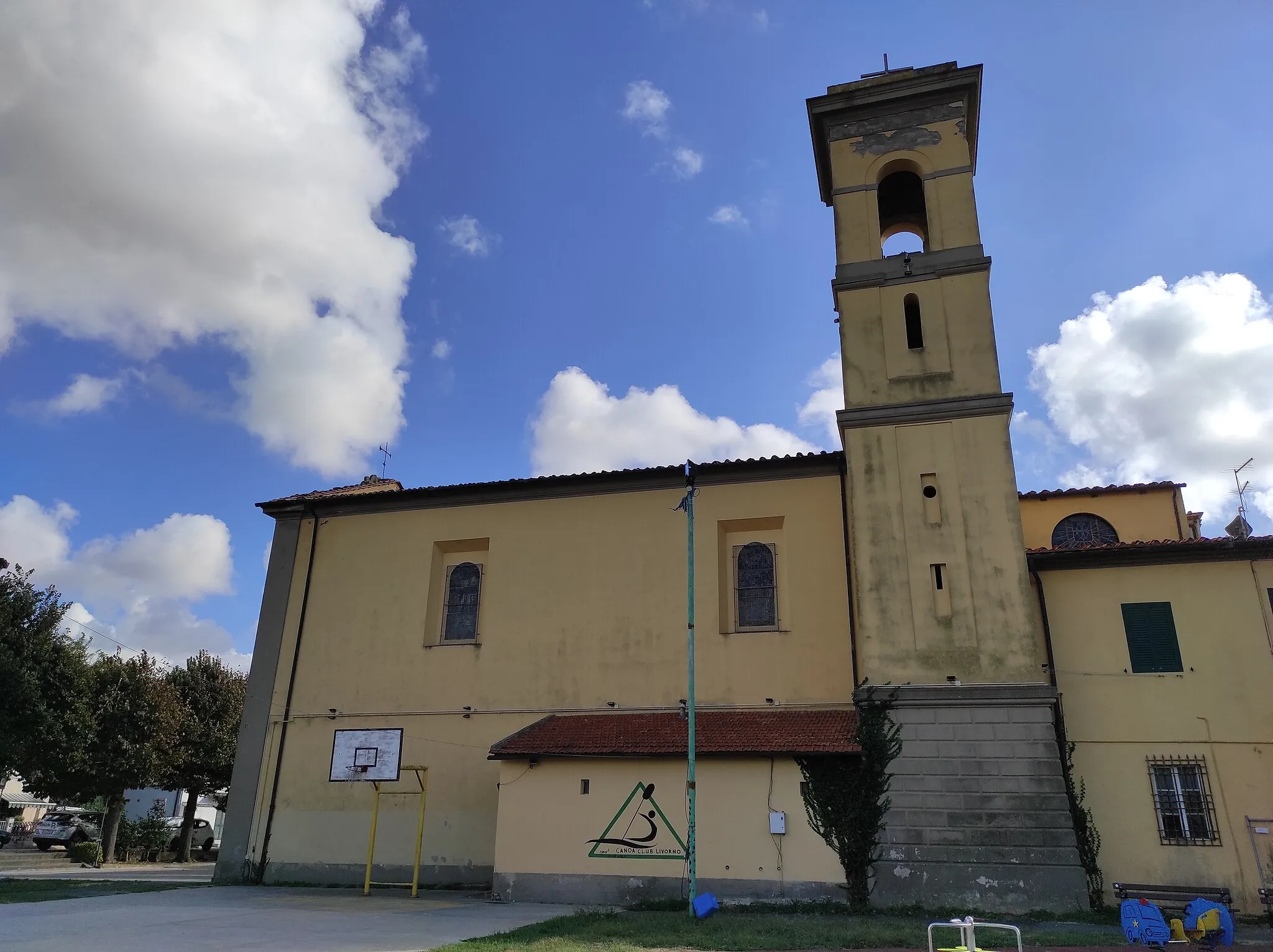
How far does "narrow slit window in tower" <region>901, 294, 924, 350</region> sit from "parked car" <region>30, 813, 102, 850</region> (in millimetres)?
36526

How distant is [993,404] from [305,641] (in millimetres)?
17406

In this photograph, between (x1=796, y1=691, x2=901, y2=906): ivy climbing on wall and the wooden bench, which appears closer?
the wooden bench

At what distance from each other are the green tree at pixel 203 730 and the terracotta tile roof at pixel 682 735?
63.9 ft

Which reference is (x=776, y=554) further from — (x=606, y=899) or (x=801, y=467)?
(x=606, y=899)

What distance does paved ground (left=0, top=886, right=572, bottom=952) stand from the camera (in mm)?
10812

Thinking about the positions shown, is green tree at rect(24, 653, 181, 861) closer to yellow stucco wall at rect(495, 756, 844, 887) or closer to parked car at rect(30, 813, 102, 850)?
parked car at rect(30, 813, 102, 850)

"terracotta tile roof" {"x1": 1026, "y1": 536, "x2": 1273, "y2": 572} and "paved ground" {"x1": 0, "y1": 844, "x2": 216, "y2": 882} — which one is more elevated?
"terracotta tile roof" {"x1": 1026, "y1": 536, "x2": 1273, "y2": 572}

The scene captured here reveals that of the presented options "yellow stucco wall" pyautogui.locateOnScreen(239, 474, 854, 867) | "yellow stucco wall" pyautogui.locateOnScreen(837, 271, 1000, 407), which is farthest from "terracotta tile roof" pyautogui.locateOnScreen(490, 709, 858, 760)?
"yellow stucco wall" pyautogui.locateOnScreen(837, 271, 1000, 407)

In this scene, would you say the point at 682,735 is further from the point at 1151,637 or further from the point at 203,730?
the point at 203,730

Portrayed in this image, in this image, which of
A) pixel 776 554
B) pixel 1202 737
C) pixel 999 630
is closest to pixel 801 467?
pixel 776 554

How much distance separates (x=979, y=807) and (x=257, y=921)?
12.0 m

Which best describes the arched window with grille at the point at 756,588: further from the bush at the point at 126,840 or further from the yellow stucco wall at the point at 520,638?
the bush at the point at 126,840

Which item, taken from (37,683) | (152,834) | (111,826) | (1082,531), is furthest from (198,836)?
(1082,531)

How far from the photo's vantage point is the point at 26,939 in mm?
10781
